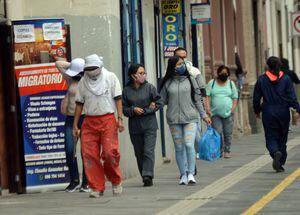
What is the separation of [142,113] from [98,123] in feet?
4.89

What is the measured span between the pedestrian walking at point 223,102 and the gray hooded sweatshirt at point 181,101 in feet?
19.0

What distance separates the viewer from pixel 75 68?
52.9 ft

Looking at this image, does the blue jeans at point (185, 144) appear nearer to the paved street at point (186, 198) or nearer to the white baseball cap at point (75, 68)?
the paved street at point (186, 198)

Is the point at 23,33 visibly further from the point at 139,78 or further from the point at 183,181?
the point at 183,181

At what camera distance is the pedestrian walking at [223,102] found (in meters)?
23.0

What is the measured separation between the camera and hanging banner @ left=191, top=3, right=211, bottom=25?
25.5 m

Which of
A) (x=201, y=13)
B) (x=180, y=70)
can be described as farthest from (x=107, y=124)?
(x=201, y=13)

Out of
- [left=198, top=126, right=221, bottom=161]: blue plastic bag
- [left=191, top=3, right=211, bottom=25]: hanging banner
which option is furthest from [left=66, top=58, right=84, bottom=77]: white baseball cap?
[left=191, top=3, right=211, bottom=25]: hanging banner

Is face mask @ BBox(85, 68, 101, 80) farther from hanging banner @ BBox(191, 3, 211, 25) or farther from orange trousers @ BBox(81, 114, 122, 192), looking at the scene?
hanging banner @ BBox(191, 3, 211, 25)

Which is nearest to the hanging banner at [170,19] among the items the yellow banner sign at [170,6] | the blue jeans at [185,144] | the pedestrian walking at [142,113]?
the yellow banner sign at [170,6]

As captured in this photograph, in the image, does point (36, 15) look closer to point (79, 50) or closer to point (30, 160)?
point (79, 50)

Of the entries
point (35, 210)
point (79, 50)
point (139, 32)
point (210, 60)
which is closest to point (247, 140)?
point (210, 60)

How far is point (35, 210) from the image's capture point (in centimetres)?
1392

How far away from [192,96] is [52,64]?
207 centimetres
